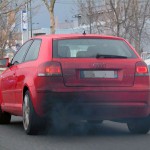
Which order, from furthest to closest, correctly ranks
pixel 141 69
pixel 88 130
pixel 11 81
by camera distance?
1. pixel 11 81
2. pixel 88 130
3. pixel 141 69

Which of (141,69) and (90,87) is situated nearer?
(90,87)

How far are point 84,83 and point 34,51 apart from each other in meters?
1.30

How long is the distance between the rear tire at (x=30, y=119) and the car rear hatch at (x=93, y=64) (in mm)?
704

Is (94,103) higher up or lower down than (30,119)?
higher up

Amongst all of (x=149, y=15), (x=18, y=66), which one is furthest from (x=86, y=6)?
(x=18, y=66)

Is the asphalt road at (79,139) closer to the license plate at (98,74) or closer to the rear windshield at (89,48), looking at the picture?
the license plate at (98,74)

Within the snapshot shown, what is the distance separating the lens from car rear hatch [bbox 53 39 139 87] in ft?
27.3

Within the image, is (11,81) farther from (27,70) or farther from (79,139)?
(79,139)

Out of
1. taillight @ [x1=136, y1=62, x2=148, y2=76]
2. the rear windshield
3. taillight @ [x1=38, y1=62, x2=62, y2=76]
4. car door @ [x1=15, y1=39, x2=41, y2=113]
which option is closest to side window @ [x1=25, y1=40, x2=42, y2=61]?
car door @ [x1=15, y1=39, x2=41, y2=113]

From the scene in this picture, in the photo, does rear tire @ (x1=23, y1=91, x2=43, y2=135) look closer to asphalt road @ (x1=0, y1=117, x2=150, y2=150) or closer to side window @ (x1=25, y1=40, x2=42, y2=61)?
asphalt road @ (x1=0, y1=117, x2=150, y2=150)

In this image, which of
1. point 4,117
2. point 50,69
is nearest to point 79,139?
point 50,69

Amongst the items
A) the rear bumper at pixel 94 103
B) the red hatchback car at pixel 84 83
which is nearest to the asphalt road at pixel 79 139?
the red hatchback car at pixel 84 83

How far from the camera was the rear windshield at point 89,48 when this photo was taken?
8.58 metres

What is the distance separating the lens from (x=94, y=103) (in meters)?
8.25
